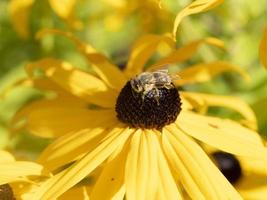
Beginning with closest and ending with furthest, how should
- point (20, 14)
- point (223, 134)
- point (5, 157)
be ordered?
point (5, 157)
point (223, 134)
point (20, 14)

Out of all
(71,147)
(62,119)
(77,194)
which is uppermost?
(62,119)

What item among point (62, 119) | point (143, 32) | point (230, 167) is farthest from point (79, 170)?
point (143, 32)

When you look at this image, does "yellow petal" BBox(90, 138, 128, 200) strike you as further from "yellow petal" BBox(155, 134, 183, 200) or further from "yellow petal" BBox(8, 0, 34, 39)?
"yellow petal" BBox(8, 0, 34, 39)

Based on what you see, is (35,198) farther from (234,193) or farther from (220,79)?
(220,79)

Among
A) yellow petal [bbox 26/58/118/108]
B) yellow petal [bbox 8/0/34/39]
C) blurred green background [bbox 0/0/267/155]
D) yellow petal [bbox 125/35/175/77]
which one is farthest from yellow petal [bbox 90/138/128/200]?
yellow petal [bbox 8/0/34/39]

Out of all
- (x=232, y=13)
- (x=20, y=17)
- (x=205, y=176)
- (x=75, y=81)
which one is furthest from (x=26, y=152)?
(x=205, y=176)

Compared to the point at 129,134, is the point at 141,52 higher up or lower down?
higher up

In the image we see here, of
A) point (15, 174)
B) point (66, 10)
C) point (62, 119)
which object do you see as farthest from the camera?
point (66, 10)

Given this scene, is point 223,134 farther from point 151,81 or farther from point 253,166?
point 253,166
